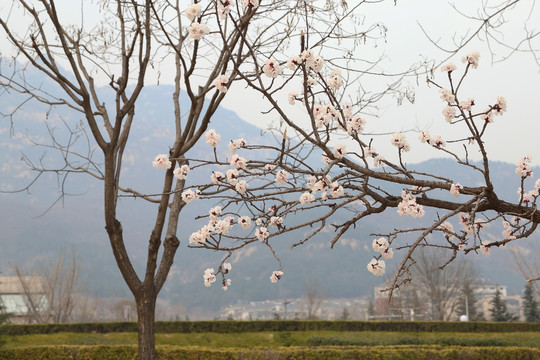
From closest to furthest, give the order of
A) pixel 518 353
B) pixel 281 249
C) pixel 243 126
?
pixel 518 353, pixel 281 249, pixel 243 126

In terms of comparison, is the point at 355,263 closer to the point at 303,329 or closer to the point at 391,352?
the point at 303,329

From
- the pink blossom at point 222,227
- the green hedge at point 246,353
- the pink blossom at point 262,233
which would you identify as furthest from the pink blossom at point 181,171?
the green hedge at point 246,353

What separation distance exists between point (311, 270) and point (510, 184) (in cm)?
4920

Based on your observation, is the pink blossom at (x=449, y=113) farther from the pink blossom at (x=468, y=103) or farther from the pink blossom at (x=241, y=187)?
the pink blossom at (x=241, y=187)

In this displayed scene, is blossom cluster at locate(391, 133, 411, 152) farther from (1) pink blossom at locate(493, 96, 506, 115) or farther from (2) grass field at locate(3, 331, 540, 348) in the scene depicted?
(2) grass field at locate(3, 331, 540, 348)

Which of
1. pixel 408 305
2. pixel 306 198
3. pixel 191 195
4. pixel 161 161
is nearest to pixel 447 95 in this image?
pixel 306 198

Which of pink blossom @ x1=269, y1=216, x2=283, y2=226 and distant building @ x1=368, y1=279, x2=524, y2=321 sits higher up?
pink blossom @ x1=269, y1=216, x2=283, y2=226

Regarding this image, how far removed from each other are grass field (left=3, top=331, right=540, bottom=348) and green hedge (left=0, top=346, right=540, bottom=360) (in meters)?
2.28

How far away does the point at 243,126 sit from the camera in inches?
6388

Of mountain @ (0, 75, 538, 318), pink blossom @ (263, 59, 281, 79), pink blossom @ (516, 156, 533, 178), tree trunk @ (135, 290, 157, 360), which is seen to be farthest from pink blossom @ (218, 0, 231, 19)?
mountain @ (0, 75, 538, 318)

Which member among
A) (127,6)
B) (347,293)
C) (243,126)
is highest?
(243,126)

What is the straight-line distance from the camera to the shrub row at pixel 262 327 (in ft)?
51.9

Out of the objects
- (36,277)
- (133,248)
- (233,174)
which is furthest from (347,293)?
(233,174)

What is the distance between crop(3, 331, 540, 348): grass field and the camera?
44.6 ft
